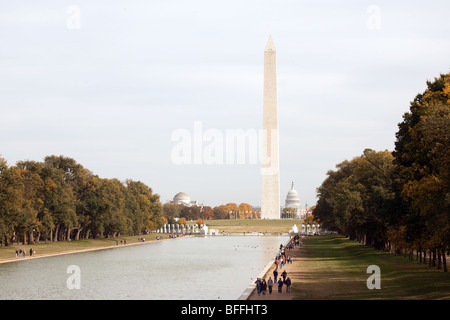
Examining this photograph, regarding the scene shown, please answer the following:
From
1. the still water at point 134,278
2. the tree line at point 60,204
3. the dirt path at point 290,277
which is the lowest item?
the still water at point 134,278

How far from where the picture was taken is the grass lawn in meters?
35.1

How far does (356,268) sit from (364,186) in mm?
20393

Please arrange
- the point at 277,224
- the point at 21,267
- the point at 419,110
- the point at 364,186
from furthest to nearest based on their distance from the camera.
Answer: the point at 277,224 → the point at 364,186 → the point at 21,267 → the point at 419,110

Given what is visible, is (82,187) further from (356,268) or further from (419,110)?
(419,110)

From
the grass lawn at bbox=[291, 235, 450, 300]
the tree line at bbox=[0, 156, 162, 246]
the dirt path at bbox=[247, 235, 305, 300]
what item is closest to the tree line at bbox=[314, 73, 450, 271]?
the grass lawn at bbox=[291, 235, 450, 300]

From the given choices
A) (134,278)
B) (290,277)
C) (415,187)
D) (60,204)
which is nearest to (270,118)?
(60,204)

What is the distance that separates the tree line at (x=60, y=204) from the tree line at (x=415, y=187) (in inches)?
1407

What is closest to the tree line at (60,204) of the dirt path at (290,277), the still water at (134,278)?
the still water at (134,278)

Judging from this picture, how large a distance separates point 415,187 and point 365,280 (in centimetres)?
784

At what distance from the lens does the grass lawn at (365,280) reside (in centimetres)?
3512

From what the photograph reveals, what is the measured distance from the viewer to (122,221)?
365 ft

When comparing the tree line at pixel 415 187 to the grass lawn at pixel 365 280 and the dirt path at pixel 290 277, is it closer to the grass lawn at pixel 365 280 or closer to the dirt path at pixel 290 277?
the grass lawn at pixel 365 280

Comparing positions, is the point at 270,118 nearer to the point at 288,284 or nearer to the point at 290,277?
the point at 290,277
